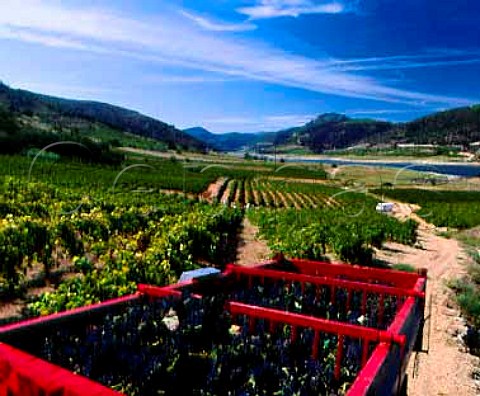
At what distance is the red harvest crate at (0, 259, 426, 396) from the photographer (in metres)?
2.00

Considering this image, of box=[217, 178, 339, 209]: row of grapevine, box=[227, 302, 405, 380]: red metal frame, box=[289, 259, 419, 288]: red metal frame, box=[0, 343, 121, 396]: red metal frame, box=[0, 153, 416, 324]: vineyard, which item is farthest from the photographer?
box=[217, 178, 339, 209]: row of grapevine

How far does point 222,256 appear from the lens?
15219mm

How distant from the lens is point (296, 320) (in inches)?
148

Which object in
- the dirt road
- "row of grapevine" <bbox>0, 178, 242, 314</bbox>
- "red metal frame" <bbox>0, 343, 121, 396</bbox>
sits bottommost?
the dirt road

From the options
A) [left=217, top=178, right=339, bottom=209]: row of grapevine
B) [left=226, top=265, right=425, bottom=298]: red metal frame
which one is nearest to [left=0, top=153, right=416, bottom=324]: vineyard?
[left=226, top=265, right=425, bottom=298]: red metal frame

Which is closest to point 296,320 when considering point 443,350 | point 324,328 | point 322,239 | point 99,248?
point 324,328

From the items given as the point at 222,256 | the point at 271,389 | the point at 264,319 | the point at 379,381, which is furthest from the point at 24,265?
the point at 379,381

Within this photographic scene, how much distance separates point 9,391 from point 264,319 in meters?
2.37

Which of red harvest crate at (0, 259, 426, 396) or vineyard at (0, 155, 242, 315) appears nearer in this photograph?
red harvest crate at (0, 259, 426, 396)

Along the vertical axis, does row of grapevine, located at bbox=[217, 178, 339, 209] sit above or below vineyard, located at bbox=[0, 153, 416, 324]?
below

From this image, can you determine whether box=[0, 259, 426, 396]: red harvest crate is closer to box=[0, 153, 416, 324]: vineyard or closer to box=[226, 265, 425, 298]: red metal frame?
box=[226, 265, 425, 298]: red metal frame

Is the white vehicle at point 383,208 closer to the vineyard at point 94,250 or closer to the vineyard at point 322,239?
the vineyard at point 322,239

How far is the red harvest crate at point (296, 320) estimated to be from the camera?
2.00 m

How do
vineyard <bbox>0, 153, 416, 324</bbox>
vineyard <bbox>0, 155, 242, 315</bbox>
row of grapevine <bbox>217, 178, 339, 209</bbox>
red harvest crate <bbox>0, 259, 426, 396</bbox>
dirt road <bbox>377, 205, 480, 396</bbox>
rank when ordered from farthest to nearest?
row of grapevine <bbox>217, 178, 339, 209</bbox>
vineyard <bbox>0, 153, 416, 324</bbox>
vineyard <bbox>0, 155, 242, 315</bbox>
dirt road <bbox>377, 205, 480, 396</bbox>
red harvest crate <bbox>0, 259, 426, 396</bbox>
